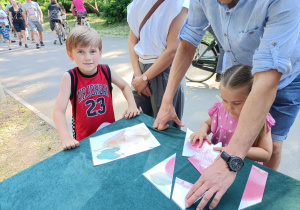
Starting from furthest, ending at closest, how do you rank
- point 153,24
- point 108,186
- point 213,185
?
point 153,24 → point 108,186 → point 213,185

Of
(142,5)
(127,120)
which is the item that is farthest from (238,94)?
(142,5)

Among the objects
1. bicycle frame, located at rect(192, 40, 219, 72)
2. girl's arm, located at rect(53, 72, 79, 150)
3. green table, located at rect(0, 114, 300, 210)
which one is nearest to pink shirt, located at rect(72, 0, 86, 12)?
bicycle frame, located at rect(192, 40, 219, 72)

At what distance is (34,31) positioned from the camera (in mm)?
8297

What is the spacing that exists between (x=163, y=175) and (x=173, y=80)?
2.17 ft

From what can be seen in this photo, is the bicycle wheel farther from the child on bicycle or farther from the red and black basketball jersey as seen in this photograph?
the child on bicycle

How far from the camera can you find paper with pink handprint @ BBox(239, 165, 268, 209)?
37.0 inches

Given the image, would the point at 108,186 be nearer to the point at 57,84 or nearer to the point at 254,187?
the point at 254,187

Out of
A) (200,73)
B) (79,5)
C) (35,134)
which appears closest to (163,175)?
(35,134)

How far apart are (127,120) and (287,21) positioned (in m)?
1.07

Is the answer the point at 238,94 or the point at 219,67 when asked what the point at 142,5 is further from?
the point at 219,67

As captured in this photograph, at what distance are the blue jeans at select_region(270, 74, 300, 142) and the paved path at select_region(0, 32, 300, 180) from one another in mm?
968

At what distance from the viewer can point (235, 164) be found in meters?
0.95

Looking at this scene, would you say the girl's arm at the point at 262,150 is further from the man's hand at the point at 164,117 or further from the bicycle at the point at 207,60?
the bicycle at the point at 207,60

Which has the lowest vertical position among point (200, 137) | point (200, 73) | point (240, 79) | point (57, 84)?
point (57, 84)
